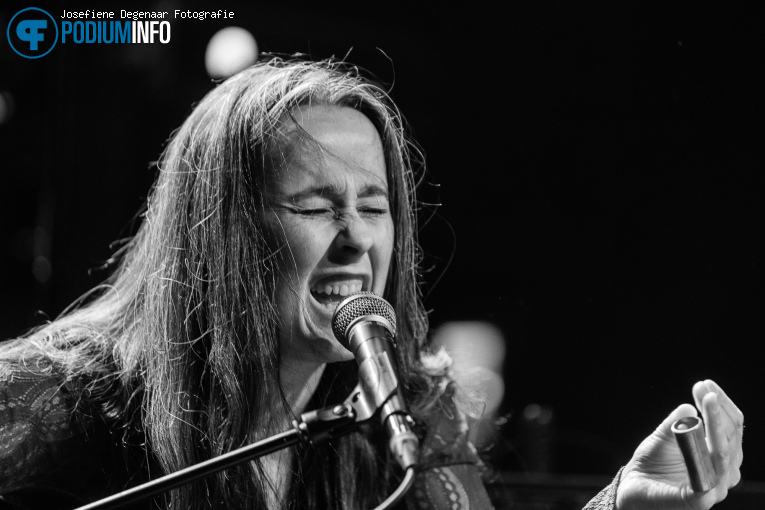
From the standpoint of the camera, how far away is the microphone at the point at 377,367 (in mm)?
880

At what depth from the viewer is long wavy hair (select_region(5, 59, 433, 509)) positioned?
1.44 m

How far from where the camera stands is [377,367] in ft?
3.13

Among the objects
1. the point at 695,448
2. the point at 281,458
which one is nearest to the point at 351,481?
the point at 281,458

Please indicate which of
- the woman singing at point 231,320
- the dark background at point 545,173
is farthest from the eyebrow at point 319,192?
the dark background at point 545,173

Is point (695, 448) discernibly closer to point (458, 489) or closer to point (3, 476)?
point (458, 489)

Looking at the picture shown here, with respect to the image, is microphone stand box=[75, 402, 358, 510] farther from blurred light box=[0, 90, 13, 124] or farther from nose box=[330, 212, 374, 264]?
blurred light box=[0, 90, 13, 124]

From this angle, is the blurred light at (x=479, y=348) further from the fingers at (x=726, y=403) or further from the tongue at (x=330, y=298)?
the fingers at (x=726, y=403)

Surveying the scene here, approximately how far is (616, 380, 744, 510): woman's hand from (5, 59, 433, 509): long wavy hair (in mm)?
520

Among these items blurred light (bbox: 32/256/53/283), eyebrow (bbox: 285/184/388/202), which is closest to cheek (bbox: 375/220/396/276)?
eyebrow (bbox: 285/184/388/202)

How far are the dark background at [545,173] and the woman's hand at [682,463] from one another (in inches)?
17.5

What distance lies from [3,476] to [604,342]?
4.50 ft

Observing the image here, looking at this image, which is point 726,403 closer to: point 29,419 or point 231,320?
point 231,320

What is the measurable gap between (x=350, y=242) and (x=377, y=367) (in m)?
0.45

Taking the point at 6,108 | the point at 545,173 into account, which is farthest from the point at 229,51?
the point at 545,173
